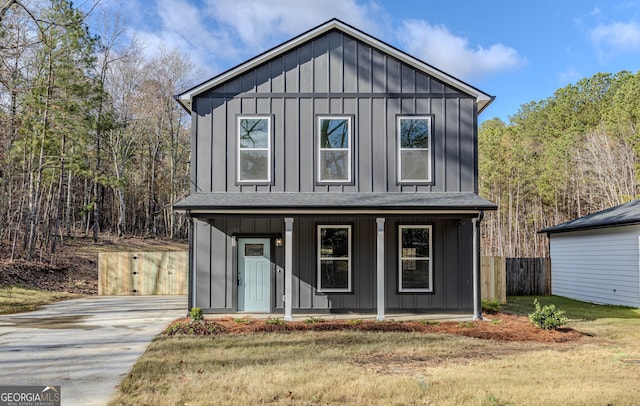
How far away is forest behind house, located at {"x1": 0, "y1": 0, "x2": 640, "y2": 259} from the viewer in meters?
19.2

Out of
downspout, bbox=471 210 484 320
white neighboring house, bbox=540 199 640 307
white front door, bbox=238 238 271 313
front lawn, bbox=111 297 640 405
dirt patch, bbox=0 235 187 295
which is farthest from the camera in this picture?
dirt patch, bbox=0 235 187 295

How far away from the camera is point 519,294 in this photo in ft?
64.3

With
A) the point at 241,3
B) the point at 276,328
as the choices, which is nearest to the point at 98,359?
the point at 276,328

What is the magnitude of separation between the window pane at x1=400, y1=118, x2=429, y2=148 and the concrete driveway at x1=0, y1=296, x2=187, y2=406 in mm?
7109

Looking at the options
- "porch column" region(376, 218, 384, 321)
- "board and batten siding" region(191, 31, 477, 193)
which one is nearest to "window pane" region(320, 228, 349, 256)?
"board and batten siding" region(191, 31, 477, 193)

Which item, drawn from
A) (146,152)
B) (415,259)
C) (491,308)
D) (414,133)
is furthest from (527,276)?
(146,152)

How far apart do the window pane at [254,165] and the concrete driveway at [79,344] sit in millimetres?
3918

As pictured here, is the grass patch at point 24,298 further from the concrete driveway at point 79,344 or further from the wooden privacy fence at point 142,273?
the wooden privacy fence at point 142,273

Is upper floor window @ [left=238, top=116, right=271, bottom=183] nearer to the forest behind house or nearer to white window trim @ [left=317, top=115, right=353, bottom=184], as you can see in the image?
white window trim @ [left=317, top=115, right=353, bottom=184]

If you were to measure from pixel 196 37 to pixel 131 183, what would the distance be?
11.8 meters

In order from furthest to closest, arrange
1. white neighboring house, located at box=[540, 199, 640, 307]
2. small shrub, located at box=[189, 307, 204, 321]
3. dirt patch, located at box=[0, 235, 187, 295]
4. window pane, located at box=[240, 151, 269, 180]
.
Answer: dirt patch, located at box=[0, 235, 187, 295]
white neighboring house, located at box=[540, 199, 640, 307]
window pane, located at box=[240, 151, 269, 180]
small shrub, located at box=[189, 307, 204, 321]

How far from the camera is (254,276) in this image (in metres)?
12.0

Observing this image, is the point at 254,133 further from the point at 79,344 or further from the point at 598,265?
the point at 598,265

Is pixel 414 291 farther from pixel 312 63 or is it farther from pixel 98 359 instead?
pixel 98 359
